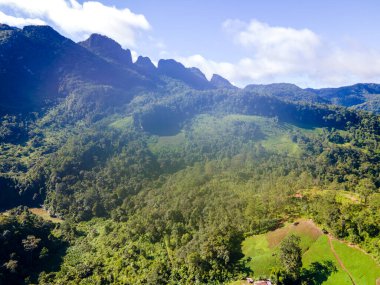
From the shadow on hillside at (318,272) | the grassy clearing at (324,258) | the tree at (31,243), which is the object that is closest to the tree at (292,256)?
the shadow on hillside at (318,272)

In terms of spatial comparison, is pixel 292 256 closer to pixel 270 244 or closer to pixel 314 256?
pixel 314 256

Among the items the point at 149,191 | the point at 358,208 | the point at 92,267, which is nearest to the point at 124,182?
the point at 149,191

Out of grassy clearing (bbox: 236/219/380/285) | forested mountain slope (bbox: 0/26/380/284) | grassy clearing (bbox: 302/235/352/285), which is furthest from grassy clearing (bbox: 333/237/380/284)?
forested mountain slope (bbox: 0/26/380/284)

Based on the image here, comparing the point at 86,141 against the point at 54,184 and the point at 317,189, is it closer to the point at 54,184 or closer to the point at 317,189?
the point at 54,184

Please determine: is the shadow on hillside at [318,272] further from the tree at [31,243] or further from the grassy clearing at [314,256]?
the tree at [31,243]

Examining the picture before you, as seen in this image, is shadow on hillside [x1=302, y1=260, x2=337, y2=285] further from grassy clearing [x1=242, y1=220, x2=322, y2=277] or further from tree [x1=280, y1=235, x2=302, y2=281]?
grassy clearing [x1=242, y1=220, x2=322, y2=277]

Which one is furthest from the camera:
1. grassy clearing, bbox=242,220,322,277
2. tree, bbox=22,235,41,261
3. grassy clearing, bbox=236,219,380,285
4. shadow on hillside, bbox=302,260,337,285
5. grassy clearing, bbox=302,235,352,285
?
tree, bbox=22,235,41,261
